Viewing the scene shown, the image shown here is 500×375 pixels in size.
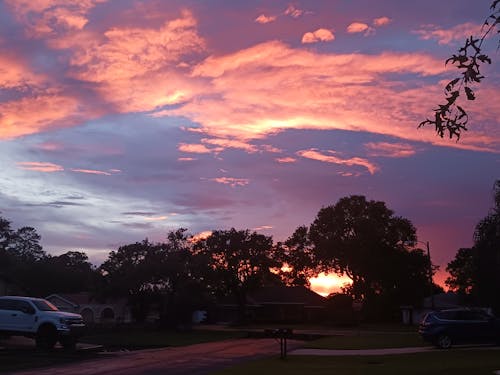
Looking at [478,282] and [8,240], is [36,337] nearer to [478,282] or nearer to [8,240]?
[478,282]

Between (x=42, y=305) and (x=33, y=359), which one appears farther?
(x=42, y=305)

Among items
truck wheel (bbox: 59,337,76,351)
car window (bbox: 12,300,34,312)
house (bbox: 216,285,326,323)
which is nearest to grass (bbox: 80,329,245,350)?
truck wheel (bbox: 59,337,76,351)

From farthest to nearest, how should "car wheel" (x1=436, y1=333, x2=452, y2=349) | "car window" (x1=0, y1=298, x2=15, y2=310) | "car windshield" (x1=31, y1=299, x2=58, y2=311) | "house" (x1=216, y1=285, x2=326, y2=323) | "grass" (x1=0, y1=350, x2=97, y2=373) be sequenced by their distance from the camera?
1. "house" (x1=216, y1=285, x2=326, y2=323)
2. "car wheel" (x1=436, y1=333, x2=452, y2=349)
3. "car windshield" (x1=31, y1=299, x2=58, y2=311)
4. "car window" (x1=0, y1=298, x2=15, y2=310)
5. "grass" (x1=0, y1=350, x2=97, y2=373)

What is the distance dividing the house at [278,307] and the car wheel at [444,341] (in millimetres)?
60543

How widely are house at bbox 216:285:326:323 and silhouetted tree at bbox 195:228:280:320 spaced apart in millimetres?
8394

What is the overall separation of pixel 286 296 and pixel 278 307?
205cm

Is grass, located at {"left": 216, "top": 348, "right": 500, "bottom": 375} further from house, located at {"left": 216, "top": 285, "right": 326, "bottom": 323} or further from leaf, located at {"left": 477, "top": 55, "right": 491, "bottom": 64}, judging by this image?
house, located at {"left": 216, "top": 285, "right": 326, "bottom": 323}

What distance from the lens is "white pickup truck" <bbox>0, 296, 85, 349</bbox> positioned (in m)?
25.9

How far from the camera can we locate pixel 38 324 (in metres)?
26.0

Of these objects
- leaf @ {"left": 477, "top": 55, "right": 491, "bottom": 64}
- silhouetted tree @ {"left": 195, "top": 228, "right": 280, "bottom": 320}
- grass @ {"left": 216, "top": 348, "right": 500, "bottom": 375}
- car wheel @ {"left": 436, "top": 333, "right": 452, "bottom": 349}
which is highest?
silhouetted tree @ {"left": 195, "top": 228, "right": 280, "bottom": 320}

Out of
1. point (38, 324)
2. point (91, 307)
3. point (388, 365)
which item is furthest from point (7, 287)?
point (388, 365)

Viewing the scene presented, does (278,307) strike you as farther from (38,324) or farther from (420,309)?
(38,324)

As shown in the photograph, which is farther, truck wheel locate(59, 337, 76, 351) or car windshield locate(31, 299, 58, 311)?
car windshield locate(31, 299, 58, 311)

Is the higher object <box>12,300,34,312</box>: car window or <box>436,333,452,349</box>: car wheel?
<box>12,300,34,312</box>: car window
